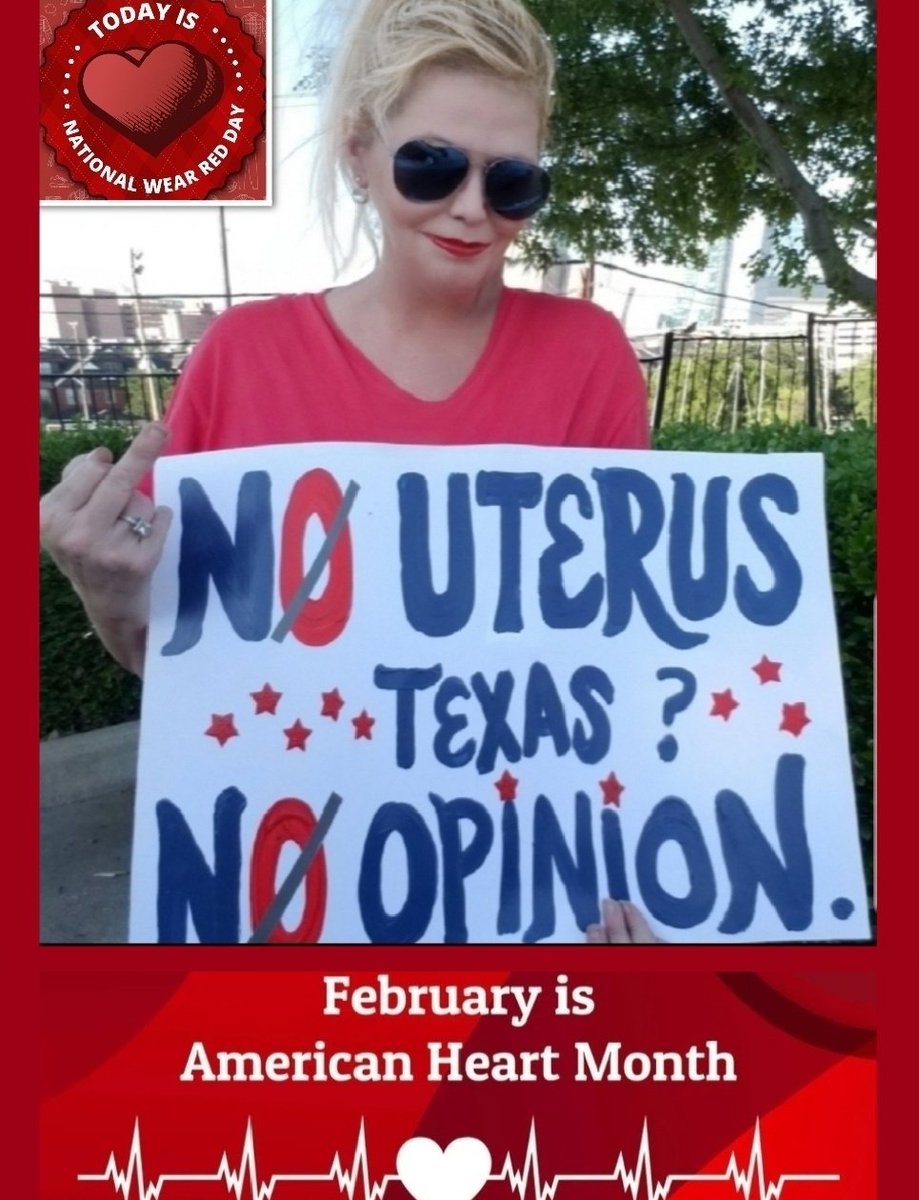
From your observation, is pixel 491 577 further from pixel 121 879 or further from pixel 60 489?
pixel 121 879

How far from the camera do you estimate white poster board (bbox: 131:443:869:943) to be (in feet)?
4.89

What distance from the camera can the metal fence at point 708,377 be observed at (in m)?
1.56

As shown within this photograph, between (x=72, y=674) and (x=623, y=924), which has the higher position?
(x=72, y=674)

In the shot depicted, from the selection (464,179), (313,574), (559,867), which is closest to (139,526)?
(313,574)

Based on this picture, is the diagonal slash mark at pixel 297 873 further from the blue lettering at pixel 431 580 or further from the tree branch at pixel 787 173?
the tree branch at pixel 787 173

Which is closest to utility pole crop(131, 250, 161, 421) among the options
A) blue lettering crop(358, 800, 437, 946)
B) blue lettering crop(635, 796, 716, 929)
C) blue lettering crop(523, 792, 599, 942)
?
blue lettering crop(358, 800, 437, 946)

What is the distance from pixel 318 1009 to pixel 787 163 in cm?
139

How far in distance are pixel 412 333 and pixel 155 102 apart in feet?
1.52

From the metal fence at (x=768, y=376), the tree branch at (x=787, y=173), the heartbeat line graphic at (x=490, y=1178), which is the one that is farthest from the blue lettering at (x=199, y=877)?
the tree branch at (x=787, y=173)

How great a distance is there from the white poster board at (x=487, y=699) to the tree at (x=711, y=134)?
0.35 metres

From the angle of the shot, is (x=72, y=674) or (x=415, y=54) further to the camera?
(x=72, y=674)

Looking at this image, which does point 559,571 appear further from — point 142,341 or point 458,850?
point 142,341

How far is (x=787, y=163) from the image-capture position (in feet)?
5.55

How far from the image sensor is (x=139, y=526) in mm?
1432
